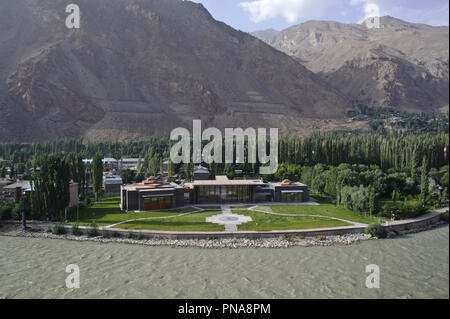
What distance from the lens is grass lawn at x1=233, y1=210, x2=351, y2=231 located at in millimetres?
25188

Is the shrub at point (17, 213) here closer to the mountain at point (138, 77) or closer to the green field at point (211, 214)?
the green field at point (211, 214)

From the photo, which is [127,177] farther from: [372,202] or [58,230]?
[372,202]

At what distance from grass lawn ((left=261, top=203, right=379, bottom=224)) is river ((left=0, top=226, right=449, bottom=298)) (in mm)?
4188

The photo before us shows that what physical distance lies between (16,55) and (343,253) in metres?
121

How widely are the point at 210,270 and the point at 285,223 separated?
9.48 metres

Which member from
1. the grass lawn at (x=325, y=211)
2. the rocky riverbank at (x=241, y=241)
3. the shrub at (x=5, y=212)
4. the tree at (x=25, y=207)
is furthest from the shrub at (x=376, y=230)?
the shrub at (x=5, y=212)

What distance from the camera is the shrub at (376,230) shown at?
946 inches

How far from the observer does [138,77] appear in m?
124

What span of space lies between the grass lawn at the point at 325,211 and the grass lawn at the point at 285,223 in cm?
177

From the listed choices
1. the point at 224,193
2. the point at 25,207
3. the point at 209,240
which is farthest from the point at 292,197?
the point at 25,207

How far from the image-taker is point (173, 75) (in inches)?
5017

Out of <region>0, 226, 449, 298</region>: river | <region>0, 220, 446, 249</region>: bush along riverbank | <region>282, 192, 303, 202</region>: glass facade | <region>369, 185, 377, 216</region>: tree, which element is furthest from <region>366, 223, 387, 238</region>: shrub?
<region>282, 192, 303, 202</region>: glass facade

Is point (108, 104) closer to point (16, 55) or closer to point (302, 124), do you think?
point (16, 55)
